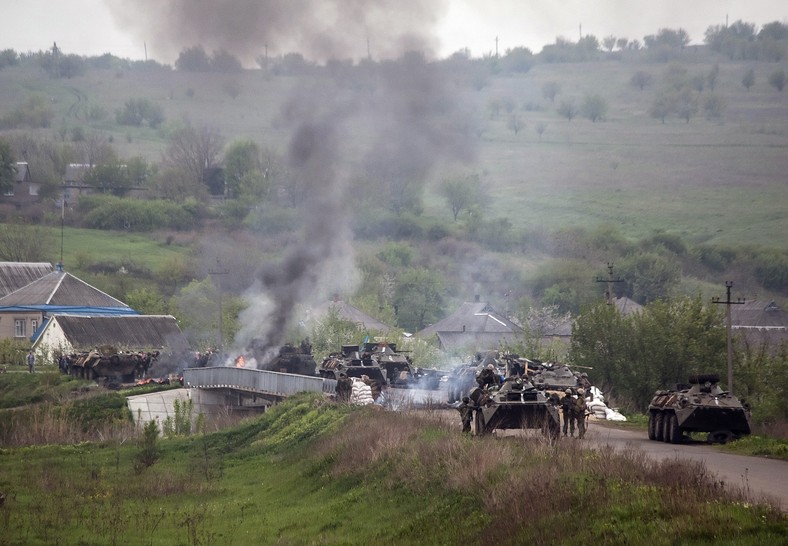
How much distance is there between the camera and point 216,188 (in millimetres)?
176125

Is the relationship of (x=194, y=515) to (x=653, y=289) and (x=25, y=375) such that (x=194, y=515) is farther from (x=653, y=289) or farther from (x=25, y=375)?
(x=653, y=289)

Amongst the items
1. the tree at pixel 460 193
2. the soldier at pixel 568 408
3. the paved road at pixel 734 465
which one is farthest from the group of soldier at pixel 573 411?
the tree at pixel 460 193

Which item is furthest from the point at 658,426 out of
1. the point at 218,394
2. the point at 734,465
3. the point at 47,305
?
the point at 47,305

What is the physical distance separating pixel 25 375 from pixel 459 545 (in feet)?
215

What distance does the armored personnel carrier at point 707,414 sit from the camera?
125ft

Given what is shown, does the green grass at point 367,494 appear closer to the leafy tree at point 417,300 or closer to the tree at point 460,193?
the leafy tree at point 417,300

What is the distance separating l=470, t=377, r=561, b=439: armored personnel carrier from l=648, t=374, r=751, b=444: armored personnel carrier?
4457 mm

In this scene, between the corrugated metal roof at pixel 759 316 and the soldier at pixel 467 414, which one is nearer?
the soldier at pixel 467 414

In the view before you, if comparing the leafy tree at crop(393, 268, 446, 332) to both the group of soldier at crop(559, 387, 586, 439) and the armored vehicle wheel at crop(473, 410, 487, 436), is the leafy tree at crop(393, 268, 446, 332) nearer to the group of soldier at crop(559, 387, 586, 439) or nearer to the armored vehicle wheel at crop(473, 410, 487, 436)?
the group of soldier at crop(559, 387, 586, 439)

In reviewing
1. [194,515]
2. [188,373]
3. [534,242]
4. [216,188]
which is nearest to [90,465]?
[194,515]

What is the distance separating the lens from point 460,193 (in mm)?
166875

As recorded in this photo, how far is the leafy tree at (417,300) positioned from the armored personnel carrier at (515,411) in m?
101

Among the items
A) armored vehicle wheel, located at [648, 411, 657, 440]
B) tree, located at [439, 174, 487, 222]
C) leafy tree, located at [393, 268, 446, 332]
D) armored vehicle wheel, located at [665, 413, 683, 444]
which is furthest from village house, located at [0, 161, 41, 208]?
armored vehicle wheel, located at [665, 413, 683, 444]

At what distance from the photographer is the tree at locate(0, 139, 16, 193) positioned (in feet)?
565
